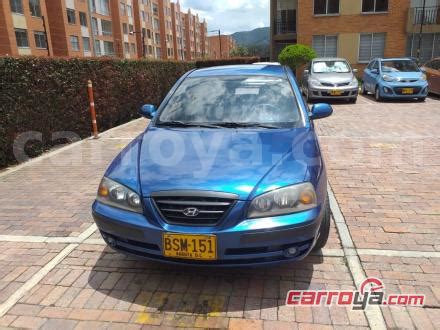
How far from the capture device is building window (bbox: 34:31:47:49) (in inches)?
1565

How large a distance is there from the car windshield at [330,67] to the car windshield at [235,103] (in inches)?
443

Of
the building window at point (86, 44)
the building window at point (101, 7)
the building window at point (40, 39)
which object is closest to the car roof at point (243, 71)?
the building window at point (40, 39)

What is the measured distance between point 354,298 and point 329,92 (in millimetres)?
12044

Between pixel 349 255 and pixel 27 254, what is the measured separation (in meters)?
3.04

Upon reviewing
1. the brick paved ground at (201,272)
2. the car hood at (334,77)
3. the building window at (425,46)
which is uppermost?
the building window at (425,46)

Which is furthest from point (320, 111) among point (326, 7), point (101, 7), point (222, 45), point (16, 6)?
point (222, 45)

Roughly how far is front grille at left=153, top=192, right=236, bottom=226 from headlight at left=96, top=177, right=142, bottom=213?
28cm

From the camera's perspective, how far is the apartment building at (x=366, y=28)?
23.8 metres

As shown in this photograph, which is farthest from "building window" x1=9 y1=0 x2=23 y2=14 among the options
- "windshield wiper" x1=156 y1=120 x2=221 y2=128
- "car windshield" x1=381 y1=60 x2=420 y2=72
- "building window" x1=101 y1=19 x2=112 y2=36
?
"windshield wiper" x1=156 y1=120 x2=221 y2=128

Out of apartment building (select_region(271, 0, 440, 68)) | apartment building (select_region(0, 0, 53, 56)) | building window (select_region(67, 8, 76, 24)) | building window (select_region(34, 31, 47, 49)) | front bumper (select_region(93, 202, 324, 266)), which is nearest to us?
front bumper (select_region(93, 202, 324, 266))

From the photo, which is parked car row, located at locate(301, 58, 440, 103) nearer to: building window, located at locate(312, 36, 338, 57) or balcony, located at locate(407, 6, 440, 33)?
balcony, located at locate(407, 6, 440, 33)

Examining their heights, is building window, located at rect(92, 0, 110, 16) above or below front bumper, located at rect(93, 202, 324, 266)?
above

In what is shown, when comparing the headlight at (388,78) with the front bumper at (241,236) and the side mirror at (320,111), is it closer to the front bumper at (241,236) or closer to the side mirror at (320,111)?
the side mirror at (320,111)

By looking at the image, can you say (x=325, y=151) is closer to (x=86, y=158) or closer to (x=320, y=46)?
(x=86, y=158)
